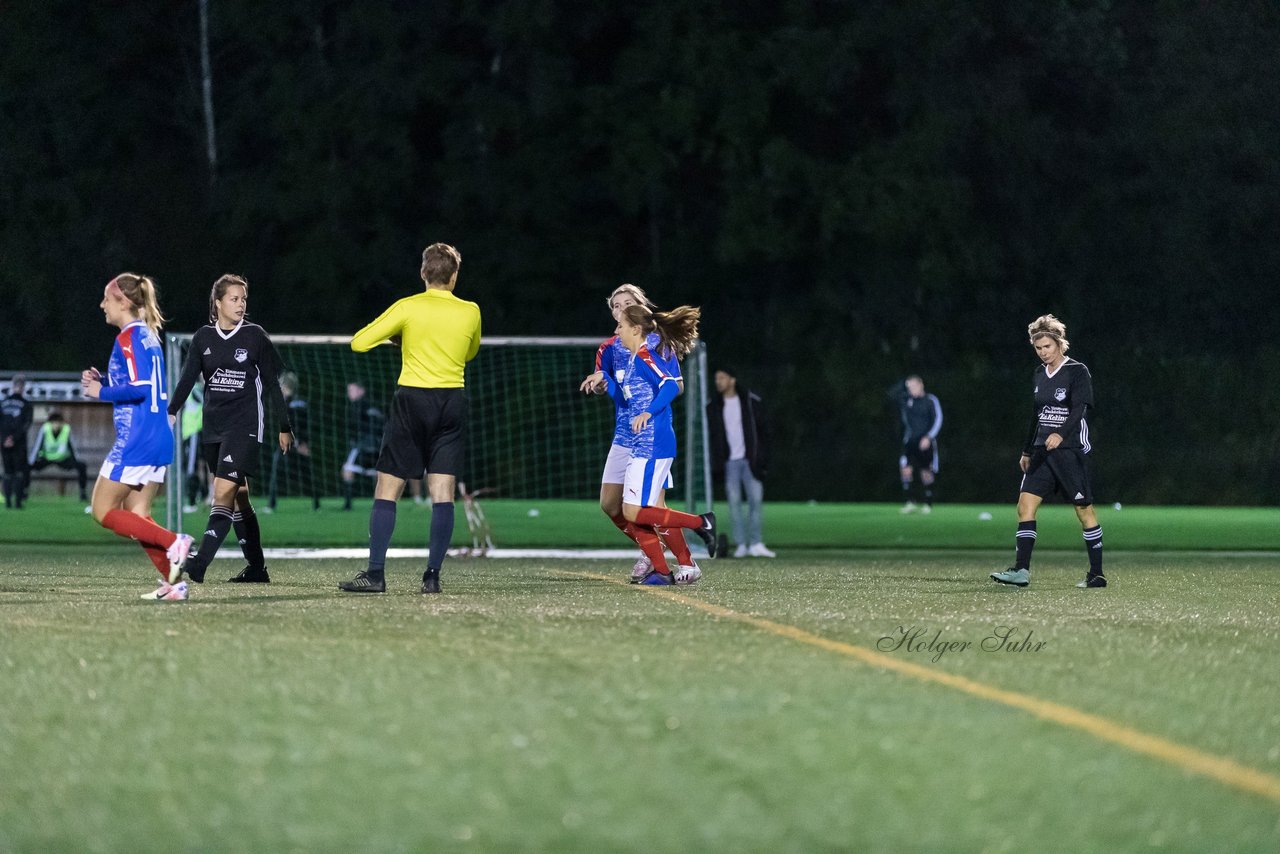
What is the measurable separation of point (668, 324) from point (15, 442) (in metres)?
17.1

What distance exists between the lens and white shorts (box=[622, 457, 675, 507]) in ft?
37.2

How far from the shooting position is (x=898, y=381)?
32438 mm

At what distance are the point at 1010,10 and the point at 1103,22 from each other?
242cm

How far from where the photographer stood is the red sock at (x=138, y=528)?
10281mm

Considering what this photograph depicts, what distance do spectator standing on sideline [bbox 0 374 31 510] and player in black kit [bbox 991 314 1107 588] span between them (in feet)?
54.3

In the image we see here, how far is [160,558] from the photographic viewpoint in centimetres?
1030

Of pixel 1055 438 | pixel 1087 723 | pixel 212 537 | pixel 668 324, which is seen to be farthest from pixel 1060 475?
pixel 1087 723

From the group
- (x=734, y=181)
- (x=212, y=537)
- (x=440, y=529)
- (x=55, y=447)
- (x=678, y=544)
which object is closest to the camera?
(x=440, y=529)

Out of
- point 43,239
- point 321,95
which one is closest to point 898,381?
point 321,95

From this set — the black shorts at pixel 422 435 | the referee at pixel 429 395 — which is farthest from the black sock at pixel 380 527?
the black shorts at pixel 422 435

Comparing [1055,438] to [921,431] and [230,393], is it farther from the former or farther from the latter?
[921,431]

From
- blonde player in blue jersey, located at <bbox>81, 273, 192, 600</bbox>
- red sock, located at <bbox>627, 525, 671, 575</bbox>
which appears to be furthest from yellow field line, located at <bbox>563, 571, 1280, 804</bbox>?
blonde player in blue jersey, located at <bbox>81, 273, 192, 600</bbox>

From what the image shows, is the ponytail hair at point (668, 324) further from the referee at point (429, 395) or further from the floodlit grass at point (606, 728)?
the floodlit grass at point (606, 728)

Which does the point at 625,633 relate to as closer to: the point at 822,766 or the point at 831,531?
the point at 822,766
